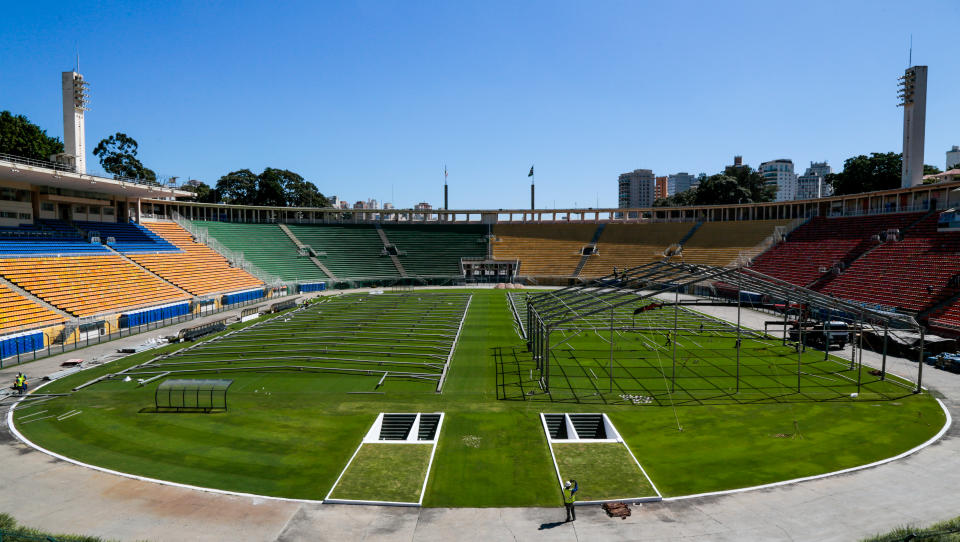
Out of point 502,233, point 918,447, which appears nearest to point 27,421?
point 918,447

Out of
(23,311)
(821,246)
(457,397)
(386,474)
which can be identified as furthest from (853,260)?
(23,311)

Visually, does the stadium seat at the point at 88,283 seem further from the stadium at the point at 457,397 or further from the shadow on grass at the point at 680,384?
the shadow on grass at the point at 680,384

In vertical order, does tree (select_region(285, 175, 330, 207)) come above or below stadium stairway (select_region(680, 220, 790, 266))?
above

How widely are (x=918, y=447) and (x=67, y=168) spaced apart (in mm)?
54918

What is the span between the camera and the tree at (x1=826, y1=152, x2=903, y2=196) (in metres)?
75.2

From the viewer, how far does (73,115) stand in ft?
147

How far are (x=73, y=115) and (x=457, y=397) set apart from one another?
46497 millimetres

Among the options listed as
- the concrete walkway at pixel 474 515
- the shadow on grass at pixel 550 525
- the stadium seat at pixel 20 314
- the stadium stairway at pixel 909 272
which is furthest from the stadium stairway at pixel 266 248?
the stadium stairway at pixel 909 272

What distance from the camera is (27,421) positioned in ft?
59.4

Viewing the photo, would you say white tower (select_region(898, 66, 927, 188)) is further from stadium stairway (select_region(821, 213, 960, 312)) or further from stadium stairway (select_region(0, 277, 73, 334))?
stadium stairway (select_region(0, 277, 73, 334))

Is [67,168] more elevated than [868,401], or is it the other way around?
[67,168]

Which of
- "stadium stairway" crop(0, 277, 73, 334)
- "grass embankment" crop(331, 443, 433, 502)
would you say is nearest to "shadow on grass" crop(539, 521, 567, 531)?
"grass embankment" crop(331, 443, 433, 502)

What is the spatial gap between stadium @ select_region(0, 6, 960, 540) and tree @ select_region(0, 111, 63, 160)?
2254cm

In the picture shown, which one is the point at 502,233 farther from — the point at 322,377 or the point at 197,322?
the point at 322,377
